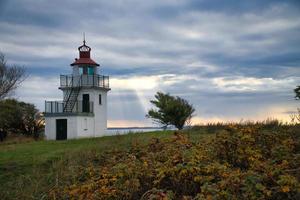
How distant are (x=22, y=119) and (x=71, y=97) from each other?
878 cm

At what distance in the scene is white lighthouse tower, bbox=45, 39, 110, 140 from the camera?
36472mm

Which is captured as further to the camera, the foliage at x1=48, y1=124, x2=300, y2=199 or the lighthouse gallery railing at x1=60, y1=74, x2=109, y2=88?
the lighthouse gallery railing at x1=60, y1=74, x2=109, y2=88

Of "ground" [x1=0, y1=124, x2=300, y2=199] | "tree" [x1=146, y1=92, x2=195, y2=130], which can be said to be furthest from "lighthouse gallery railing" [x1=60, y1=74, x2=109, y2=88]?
"ground" [x1=0, y1=124, x2=300, y2=199]

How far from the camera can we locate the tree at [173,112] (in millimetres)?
31984

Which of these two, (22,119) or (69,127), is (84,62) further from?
(22,119)

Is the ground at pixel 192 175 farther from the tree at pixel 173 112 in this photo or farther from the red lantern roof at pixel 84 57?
the red lantern roof at pixel 84 57

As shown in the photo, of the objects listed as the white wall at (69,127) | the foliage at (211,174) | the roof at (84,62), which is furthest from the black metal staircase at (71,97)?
the foliage at (211,174)

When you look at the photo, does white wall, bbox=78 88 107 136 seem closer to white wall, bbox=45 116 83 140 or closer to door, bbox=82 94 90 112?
door, bbox=82 94 90 112

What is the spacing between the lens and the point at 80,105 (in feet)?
124

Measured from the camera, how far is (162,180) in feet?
23.6

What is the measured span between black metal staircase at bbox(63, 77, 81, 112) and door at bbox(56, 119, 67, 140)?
1183 millimetres

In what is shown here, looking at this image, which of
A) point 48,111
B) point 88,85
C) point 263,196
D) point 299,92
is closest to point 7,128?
point 48,111

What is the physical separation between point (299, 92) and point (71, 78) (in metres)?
21.7

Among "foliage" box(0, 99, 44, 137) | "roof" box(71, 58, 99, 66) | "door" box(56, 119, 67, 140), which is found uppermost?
"roof" box(71, 58, 99, 66)
